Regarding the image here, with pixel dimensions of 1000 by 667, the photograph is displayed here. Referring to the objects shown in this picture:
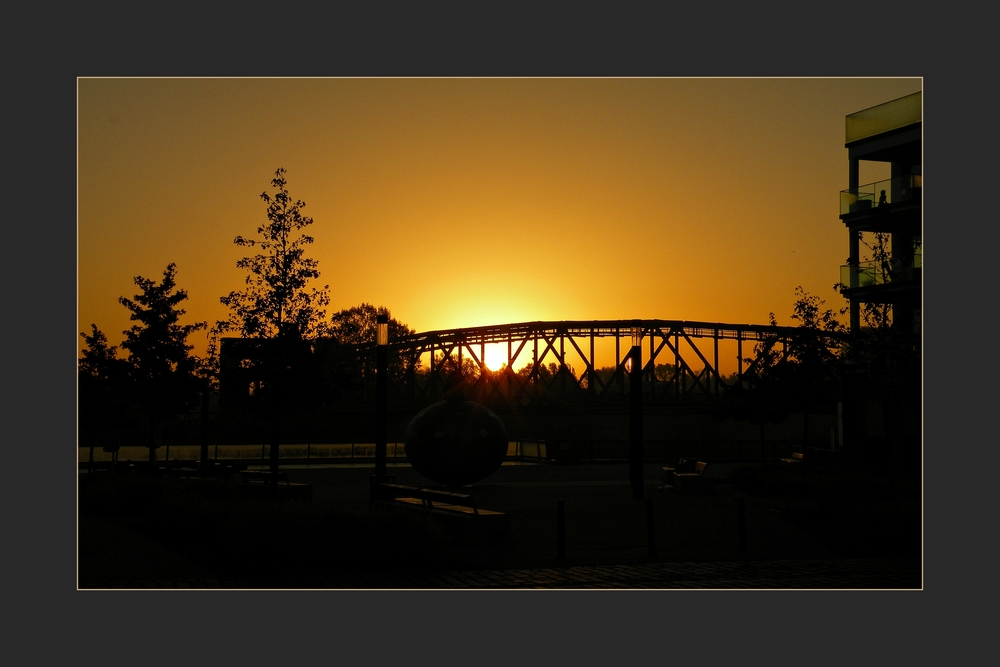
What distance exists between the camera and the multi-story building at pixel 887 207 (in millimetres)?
28062

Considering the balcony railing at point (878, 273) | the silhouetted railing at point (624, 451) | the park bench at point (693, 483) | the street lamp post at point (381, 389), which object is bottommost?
the silhouetted railing at point (624, 451)

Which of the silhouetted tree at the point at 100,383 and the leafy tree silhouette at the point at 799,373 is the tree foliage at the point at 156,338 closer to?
the silhouetted tree at the point at 100,383

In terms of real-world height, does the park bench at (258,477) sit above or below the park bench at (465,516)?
below

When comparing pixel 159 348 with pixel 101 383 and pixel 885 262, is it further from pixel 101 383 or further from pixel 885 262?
pixel 885 262

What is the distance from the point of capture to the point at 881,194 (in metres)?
31.3

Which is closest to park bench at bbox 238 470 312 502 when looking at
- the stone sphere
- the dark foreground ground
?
the dark foreground ground

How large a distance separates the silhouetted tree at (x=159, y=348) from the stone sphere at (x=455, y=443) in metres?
10.7

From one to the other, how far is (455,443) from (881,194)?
14.8 metres

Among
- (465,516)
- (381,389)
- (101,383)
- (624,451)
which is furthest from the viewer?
(624,451)

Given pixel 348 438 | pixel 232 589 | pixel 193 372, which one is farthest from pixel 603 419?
pixel 232 589

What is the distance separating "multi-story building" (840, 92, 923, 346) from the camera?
28062 mm

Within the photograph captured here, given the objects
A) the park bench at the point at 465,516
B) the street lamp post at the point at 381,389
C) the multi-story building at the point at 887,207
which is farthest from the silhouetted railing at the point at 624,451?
the park bench at the point at 465,516

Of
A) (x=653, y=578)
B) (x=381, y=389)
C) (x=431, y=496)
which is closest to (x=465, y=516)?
(x=431, y=496)

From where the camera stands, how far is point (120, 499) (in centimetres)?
1969
